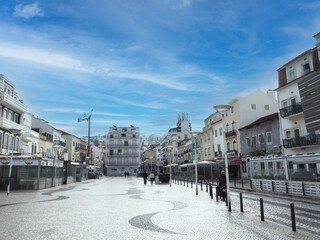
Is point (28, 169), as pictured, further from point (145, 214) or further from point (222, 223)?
point (222, 223)

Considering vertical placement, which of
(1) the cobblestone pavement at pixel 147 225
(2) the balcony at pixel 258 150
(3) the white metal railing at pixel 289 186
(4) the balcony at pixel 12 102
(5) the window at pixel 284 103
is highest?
(4) the balcony at pixel 12 102

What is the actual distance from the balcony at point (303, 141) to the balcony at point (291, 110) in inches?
96.0

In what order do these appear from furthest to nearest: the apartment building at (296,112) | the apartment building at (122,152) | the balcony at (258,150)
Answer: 1. the apartment building at (122,152)
2. the balcony at (258,150)
3. the apartment building at (296,112)

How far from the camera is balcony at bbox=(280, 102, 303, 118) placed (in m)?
27.5

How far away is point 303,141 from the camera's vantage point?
1070 inches

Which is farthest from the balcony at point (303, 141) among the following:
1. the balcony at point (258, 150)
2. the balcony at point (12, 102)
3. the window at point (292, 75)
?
the balcony at point (12, 102)

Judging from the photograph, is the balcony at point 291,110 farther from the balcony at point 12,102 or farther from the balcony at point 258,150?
the balcony at point 12,102

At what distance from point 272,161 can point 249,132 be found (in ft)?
59.1

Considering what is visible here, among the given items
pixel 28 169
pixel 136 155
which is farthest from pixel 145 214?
pixel 136 155

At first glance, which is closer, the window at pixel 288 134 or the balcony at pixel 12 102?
the balcony at pixel 12 102

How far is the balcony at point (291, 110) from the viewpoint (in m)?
27.5

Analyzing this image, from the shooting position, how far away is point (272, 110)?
4356 centimetres

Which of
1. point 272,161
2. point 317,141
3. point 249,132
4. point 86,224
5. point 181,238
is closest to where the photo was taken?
point 181,238

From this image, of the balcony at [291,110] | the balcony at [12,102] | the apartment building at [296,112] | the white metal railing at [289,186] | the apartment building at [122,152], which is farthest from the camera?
the apartment building at [122,152]
